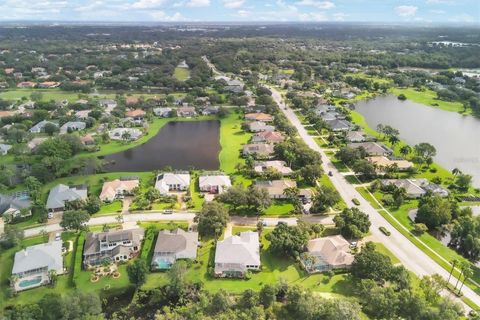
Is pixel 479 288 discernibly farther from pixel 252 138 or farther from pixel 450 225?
pixel 252 138

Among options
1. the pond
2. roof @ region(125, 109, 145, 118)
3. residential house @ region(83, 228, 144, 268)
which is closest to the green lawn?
roof @ region(125, 109, 145, 118)

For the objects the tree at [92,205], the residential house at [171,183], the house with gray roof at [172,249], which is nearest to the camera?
the house with gray roof at [172,249]

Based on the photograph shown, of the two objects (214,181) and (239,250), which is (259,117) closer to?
(214,181)

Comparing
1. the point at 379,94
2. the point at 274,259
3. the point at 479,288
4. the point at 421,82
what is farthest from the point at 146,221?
the point at 421,82

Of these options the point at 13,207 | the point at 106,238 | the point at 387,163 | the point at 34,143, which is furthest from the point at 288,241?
the point at 34,143

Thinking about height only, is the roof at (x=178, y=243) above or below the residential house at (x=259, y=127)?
below

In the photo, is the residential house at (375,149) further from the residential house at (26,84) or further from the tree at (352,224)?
the residential house at (26,84)

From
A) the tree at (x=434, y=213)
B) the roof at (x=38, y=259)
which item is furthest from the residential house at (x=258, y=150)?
the roof at (x=38, y=259)
